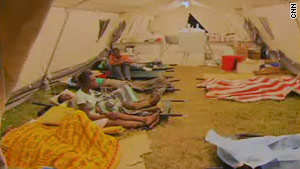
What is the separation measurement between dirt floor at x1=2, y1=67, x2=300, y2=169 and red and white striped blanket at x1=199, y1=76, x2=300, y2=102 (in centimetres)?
13

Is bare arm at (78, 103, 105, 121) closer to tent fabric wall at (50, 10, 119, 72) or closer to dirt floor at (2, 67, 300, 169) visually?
dirt floor at (2, 67, 300, 169)

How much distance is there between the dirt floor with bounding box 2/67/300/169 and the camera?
2.55 m

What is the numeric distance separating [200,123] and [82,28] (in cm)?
304

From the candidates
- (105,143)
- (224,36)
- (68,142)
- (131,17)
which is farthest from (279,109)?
(224,36)

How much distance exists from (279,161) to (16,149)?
1.64 m

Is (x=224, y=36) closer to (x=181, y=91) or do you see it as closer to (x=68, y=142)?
(x=181, y=91)

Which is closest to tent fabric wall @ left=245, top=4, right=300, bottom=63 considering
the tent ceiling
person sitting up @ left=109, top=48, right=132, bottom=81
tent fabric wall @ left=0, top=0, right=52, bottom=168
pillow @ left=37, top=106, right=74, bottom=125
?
the tent ceiling

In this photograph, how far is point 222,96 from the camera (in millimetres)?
4359

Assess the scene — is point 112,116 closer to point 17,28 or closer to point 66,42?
point 66,42

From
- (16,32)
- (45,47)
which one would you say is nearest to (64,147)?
(16,32)

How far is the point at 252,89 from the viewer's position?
4590mm

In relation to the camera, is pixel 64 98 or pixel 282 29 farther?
pixel 282 29

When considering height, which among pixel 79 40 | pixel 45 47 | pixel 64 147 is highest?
pixel 79 40

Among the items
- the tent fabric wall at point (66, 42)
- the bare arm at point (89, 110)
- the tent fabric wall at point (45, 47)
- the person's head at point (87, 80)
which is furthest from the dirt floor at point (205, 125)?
the tent fabric wall at point (45, 47)
